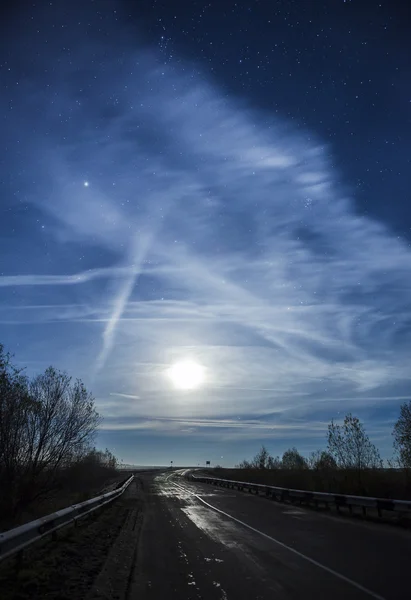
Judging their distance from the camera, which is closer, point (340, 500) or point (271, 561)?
point (271, 561)

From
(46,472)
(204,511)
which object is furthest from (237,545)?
(46,472)

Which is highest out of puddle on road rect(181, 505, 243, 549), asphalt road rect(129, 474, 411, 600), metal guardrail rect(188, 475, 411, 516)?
metal guardrail rect(188, 475, 411, 516)

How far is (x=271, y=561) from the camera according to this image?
10297 mm

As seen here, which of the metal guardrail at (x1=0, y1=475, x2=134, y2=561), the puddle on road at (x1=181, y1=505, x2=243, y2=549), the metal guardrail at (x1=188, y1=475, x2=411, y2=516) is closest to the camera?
the metal guardrail at (x1=0, y1=475, x2=134, y2=561)

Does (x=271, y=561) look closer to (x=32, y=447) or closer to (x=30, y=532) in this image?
(x=30, y=532)

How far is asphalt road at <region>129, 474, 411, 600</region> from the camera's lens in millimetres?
7812

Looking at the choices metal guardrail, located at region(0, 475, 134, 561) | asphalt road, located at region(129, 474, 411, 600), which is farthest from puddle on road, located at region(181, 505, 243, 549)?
metal guardrail, located at region(0, 475, 134, 561)

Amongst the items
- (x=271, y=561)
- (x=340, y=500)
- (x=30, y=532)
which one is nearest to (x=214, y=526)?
(x=271, y=561)

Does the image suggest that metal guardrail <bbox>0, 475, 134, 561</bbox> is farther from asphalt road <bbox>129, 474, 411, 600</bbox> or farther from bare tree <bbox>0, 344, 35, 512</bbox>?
bare tree <bbox>0, 344, 35, 512</bbox>

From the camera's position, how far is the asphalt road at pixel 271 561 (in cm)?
781

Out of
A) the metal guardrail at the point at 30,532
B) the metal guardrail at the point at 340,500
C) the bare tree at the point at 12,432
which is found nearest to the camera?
the metal guardrail at the point at 30,532

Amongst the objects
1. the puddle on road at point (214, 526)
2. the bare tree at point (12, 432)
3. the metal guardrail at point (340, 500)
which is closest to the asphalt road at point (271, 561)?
the puddle on road at point (214, 526)

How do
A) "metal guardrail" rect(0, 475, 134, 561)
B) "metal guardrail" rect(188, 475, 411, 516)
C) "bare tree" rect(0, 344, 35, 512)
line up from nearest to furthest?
"metal guardrail" rect(0, 475, 134, 561), "metal guardrail" rect(188, 475, 411, 516), "bare tree" rect(0, 344, 35, 512)

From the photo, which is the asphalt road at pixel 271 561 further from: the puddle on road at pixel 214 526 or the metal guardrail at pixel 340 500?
the metal guardrail at pixel 340 500
